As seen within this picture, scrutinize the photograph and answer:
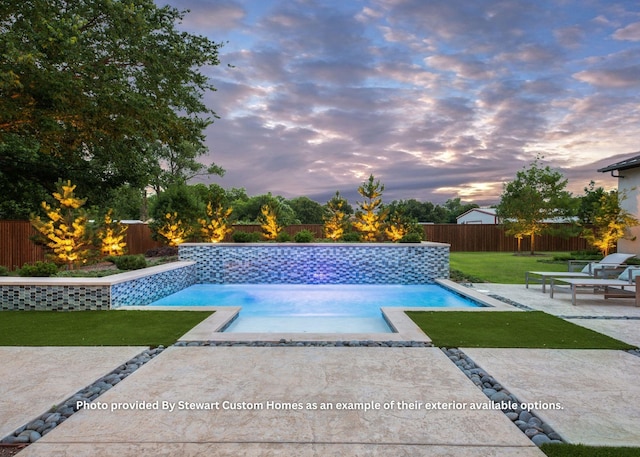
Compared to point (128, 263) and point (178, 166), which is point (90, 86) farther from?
point (178, 166)

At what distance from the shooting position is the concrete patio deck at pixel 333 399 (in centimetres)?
246

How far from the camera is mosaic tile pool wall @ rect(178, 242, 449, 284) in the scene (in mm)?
12875

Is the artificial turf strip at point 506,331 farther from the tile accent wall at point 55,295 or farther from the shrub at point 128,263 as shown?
the shrub at point 128,263

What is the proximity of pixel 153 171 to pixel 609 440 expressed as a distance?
Answer: 1776cm

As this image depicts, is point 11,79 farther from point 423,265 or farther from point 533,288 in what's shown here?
point 533,288

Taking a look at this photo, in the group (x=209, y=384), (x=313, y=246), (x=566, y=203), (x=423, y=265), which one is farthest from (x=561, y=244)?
(x=209, y=384)

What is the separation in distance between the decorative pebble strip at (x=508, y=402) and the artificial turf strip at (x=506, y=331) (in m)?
0.66

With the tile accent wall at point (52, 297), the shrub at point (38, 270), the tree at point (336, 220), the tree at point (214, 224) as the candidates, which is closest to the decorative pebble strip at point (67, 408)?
the tile accent wall at point (52, 297)

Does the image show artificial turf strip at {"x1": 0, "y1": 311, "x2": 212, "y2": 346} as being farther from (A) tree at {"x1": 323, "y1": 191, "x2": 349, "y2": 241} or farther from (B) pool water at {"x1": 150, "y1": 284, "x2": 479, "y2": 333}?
(A) tree at {"x1": 323, "y1": 191, "x2": 349, "y2": 241}

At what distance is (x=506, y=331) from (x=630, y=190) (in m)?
16.4

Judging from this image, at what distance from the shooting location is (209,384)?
11.3ft

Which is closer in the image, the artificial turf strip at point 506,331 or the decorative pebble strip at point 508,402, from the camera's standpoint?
the decorative pebble strip at point 508,402

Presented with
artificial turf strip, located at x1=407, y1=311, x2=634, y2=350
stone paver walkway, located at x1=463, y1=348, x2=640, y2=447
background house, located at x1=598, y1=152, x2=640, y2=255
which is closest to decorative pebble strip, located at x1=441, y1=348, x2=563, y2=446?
stone paver walkway, located at x1=463, y1=348, x2=640, y2=447

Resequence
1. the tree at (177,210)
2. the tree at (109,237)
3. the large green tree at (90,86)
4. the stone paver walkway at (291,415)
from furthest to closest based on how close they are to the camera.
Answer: the tree at (177,210), the tree at (109,237), the large green tree at (90,86), the stone paver walkway at (291,415)
